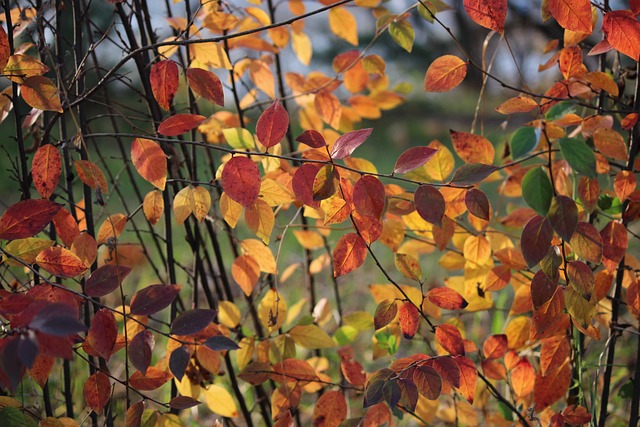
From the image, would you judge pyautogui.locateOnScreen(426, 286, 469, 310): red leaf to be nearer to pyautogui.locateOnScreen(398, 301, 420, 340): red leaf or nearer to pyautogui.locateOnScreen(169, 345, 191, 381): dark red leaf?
pyautogui.locateOnScreen(398, 301, 420, 340): red leaf

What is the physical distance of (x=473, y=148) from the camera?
0.97 meters

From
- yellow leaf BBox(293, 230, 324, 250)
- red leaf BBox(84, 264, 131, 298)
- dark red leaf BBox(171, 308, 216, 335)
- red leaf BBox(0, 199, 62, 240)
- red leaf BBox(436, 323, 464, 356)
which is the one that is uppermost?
red leaf BBox(0, 199, 62, 240)

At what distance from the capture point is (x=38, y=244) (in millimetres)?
833

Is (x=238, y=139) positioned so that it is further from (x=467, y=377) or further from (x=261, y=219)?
(x=467, y=377)

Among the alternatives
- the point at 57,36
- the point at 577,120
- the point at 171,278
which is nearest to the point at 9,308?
the point at 171,278

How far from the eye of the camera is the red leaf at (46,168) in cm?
84

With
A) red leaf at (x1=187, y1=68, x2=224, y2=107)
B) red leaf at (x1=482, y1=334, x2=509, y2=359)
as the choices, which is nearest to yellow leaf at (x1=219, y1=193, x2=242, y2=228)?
red leaf at (x1=187, y1=68, x2=224, y2=107)

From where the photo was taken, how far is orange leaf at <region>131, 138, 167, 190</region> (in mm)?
830

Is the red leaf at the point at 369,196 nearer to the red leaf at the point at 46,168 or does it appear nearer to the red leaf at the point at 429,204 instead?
the red leaf at the point at 429,204

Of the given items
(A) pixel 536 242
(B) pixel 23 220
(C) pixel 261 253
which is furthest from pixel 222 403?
(A) pixel 536 242

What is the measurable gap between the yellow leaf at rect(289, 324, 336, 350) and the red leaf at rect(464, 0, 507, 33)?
539 millimetres

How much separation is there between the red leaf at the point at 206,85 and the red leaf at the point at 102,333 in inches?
11.4

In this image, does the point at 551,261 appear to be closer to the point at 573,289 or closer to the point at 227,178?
the point at 573,289

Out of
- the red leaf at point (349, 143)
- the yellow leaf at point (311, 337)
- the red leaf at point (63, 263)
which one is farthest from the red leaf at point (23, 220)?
the yellow leaf at point (311, 337)
